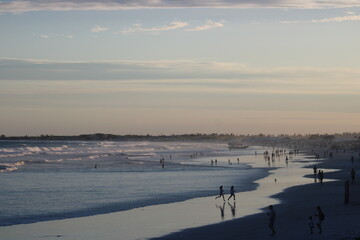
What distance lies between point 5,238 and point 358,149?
106 metres

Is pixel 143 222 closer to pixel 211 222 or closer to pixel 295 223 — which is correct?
pixel 211 222

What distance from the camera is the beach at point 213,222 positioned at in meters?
25.3

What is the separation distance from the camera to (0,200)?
38.1m

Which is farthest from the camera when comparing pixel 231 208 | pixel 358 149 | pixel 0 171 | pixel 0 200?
pixel 358 149

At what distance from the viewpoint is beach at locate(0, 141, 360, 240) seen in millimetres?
25312

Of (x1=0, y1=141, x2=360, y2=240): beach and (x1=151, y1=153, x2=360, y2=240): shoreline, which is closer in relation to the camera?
(x1=151, y1=153, x2=360, y2=240): shoreline

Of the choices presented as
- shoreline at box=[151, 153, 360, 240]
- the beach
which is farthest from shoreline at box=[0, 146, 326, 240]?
shoreline at box=[151, 153, 360, 240]

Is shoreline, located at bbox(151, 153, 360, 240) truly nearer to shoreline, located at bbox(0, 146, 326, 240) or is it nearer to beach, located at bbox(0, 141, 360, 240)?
beach, located at bbox(0, 141, 360, 240)

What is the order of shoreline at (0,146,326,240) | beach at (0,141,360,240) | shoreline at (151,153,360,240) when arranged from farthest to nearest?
shoreline at (0,146,326,240) < beach at (0,141,360,240) < shoreline at (151,153,360,240)

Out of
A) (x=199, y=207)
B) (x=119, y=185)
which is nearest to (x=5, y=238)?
(x=199, y=207)

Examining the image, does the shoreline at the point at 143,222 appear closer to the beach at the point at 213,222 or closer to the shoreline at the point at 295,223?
the beach at the point at 213,222

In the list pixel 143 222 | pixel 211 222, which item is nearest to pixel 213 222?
pixel 211 222

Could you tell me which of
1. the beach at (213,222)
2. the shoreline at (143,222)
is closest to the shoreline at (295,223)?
the beach at (213,222)

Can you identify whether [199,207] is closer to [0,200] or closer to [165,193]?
[165,193]
